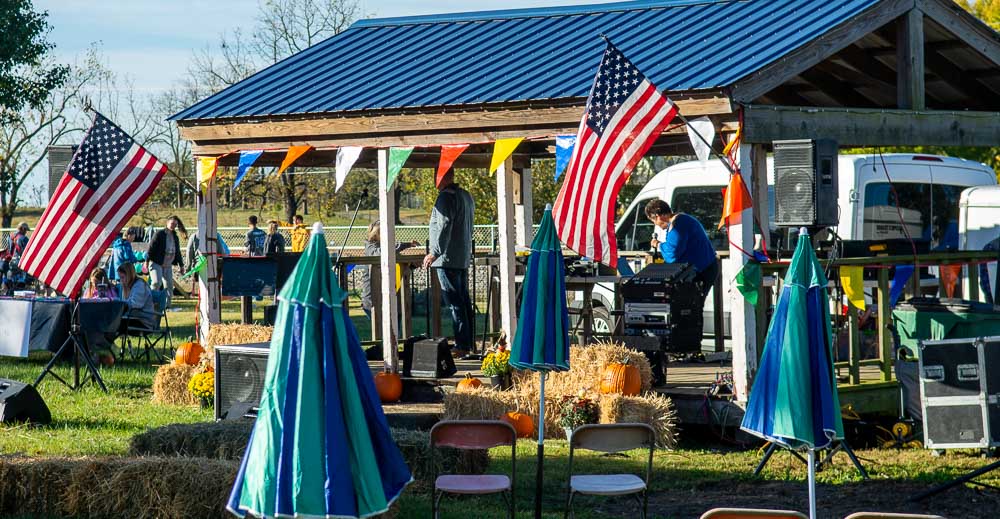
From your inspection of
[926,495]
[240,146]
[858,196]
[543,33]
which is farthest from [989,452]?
[240,146]

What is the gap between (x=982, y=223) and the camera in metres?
15.4

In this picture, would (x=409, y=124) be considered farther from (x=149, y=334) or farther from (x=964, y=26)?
(x=149, y=334)

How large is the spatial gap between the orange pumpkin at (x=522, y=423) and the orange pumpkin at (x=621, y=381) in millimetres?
734

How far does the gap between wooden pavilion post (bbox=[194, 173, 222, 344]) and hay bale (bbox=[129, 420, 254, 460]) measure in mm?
4998

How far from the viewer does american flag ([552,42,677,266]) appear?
32.2 feet

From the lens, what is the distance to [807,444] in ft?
20.9

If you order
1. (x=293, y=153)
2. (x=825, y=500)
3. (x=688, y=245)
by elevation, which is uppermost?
(x=293, y=153)

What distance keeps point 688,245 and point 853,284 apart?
108 inches

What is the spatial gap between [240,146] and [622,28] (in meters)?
4.42

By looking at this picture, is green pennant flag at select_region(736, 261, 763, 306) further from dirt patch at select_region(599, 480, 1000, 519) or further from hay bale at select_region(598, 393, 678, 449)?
dirt patch at select_region(599, 480, 1000, 519)

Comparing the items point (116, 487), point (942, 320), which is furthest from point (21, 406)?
point (942, 320)

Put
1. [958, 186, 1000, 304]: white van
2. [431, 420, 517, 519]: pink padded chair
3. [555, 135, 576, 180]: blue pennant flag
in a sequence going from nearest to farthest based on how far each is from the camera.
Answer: [431, 420, 517, 519]: pink padded chair → [555, 135, 576, 180]: blue pennant flag → [958, 186, 1000, 304]: white van

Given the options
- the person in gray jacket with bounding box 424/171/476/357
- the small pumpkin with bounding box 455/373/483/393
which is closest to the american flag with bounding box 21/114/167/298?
the person in gray jacket with bounding box 424/171/476/357

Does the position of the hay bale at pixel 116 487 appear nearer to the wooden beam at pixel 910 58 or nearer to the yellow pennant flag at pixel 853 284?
the yellow pennant flag at pixel 853 284
